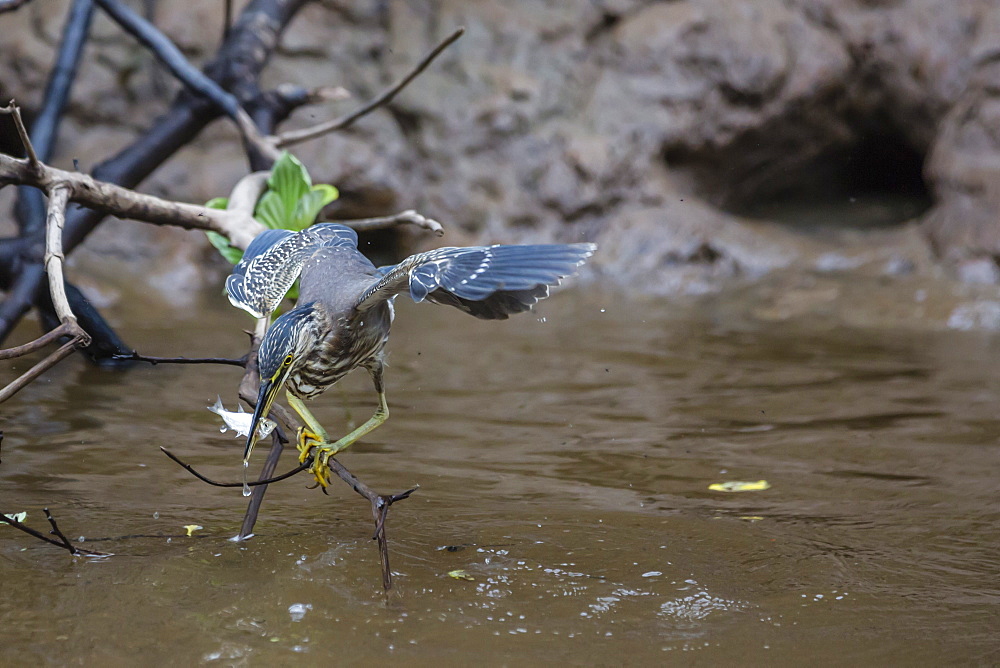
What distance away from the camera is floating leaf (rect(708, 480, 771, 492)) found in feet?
9.72

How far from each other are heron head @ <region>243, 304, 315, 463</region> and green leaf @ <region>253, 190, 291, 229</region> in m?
1.32

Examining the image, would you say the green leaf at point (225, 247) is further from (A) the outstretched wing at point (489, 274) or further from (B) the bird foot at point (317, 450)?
(A) the outstretched wing at point (489, 274)

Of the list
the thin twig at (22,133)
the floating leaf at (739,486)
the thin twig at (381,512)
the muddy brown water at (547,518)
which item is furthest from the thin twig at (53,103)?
the floating leaf at (739,486)

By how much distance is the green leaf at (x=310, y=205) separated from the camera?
3502 mm

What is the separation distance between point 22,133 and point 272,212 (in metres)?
1.23

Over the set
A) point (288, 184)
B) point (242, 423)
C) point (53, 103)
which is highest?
point (53, 103)

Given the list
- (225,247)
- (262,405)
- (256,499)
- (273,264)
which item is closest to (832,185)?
(225,247)

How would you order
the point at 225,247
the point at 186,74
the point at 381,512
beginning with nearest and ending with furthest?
the point at 381,512
the point at 225,247
the point at 186,74

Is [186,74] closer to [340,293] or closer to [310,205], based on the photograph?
[310,205]

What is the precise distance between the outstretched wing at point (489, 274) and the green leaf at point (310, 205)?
1.34 metres

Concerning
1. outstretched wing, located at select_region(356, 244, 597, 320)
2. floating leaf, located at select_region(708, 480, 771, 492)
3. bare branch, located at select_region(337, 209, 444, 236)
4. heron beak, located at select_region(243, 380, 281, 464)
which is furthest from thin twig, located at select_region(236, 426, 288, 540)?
floating leaf, located at select_region(708, 480, 771, 492)

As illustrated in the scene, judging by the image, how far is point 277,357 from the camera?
A: 2.20m

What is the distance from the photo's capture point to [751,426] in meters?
3.57

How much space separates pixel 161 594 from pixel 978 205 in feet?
17.8
